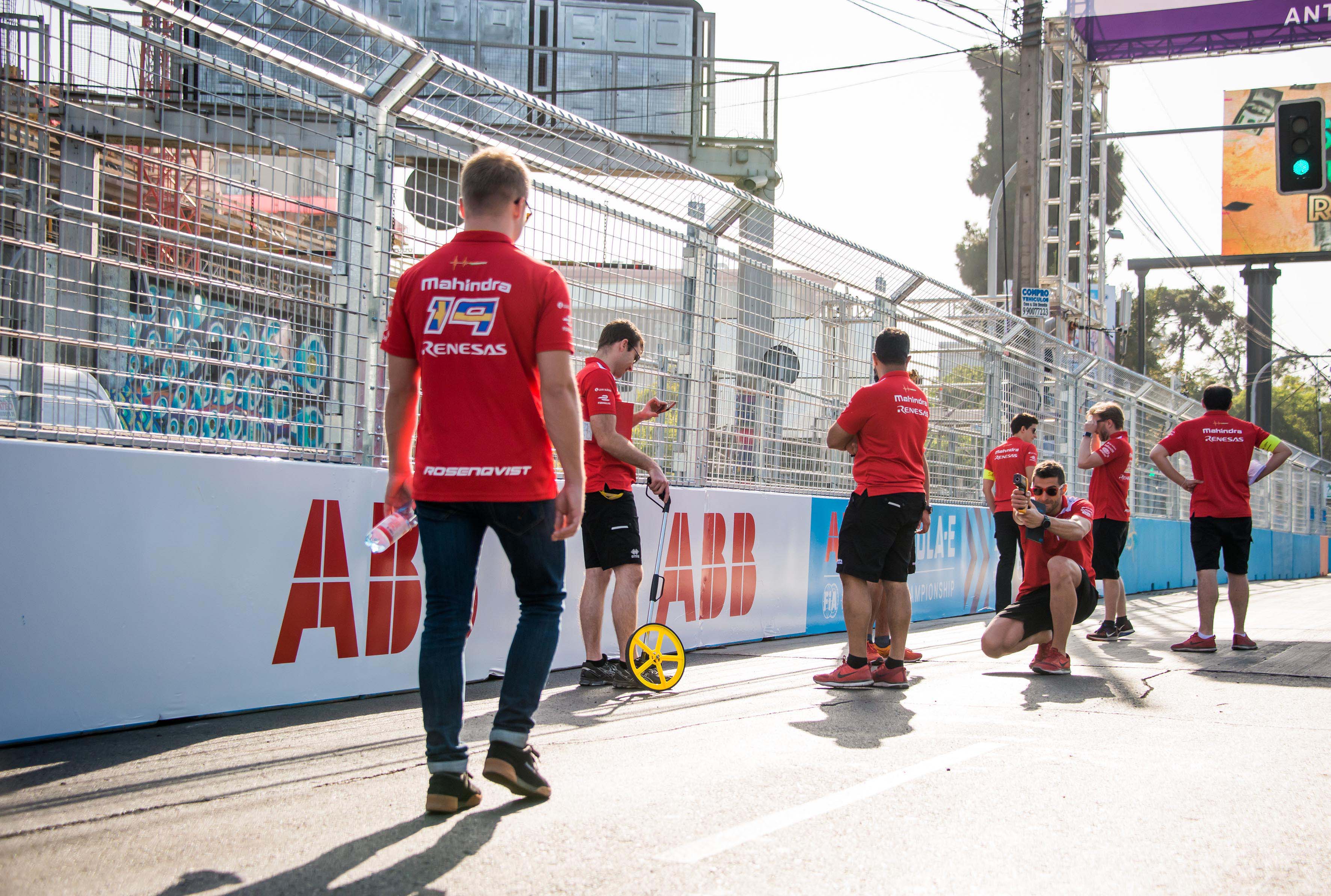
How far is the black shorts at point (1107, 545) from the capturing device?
920cm

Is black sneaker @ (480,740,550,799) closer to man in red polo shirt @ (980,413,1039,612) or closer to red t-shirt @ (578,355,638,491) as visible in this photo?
red t-shirt @ (578,355,638,491)

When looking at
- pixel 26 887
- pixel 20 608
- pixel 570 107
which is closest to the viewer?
pixel 26 887

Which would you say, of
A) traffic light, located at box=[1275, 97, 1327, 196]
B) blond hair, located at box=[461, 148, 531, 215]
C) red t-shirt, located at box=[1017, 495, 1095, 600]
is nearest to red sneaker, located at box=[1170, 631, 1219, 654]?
red t-shirt, located at box=[1017, 495, 1095, 600]

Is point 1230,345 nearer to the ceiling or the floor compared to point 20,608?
nearer to the ceiling

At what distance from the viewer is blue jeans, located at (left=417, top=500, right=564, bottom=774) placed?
3.04 meters

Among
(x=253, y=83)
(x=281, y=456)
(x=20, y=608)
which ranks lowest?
(x=20, y=608)

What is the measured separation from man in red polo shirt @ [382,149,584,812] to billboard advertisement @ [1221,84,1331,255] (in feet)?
168

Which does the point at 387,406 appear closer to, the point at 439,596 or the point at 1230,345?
the point at 439,596

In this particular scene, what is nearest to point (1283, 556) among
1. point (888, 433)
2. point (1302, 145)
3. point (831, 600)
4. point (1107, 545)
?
point (1302, 145)

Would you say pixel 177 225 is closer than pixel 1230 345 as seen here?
Yes

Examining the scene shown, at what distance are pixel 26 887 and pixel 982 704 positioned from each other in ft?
13.4

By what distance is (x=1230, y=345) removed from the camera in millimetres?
68250

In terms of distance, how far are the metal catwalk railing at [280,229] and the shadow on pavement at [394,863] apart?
7.05ft

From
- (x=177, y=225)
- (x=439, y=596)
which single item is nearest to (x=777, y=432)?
(x=177, y=225)
